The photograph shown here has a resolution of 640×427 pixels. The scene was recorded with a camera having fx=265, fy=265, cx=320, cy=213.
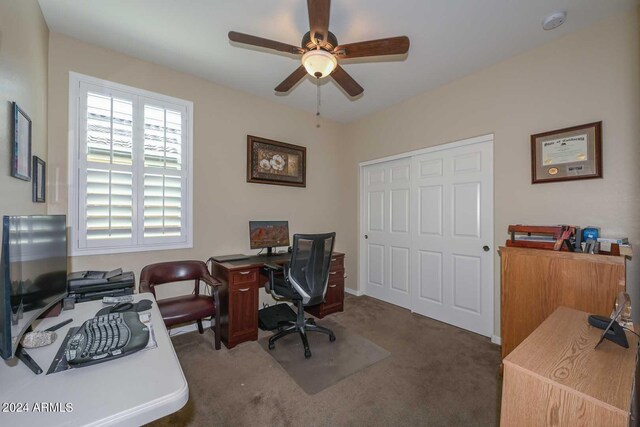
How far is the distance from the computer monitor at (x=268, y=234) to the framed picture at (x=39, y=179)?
1794mm

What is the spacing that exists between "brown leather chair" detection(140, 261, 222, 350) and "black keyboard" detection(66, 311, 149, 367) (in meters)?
1.17

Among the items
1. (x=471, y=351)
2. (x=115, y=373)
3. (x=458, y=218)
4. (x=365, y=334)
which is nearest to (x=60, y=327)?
(x=115, y=373)

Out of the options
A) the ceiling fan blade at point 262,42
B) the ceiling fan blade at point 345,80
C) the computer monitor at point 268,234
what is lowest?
the computer monitor at point 268,234

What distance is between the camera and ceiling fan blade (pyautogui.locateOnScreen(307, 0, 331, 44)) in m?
1.49

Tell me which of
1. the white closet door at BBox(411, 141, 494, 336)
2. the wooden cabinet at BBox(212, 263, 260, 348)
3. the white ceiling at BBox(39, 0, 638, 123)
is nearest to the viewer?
the white ceiling at BBox(39, 0, 638, 123)

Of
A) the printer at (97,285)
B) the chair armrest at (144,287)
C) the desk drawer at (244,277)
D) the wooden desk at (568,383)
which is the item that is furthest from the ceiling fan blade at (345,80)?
the chair armrest at (144,287)

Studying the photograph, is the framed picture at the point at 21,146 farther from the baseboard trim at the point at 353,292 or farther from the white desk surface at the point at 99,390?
the baseboard trim at the point at 353,292

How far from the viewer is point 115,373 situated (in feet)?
2.83

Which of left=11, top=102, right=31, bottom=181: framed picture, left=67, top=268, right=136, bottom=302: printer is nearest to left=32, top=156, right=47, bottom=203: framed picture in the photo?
left=11, top=102, right=31, bottom=181: framed picture

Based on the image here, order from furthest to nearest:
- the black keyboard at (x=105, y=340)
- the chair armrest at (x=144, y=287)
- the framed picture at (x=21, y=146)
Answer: the chair armrest at (x=144, y=287) → the framed picture at (x=21, y=146) → the black keyboard at (x=105, y=340)

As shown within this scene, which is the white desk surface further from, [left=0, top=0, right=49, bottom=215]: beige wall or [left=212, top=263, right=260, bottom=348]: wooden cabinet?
[left=212, top=263, right=260, bottom=348]: wooden cabinet

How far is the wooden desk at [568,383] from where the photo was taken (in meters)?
0.82

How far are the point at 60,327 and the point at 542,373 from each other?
2027 millimetres

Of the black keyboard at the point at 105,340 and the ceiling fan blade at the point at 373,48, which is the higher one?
the ceiling fan blade at the point at 373,48
